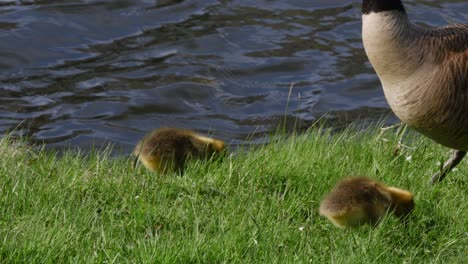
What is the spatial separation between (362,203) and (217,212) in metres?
0.81

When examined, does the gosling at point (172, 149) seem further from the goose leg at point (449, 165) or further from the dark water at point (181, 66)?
the dark water at point (181, 66)

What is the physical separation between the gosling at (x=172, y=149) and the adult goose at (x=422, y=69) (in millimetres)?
1224

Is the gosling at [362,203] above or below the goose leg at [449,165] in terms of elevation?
above

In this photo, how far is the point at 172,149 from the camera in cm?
627

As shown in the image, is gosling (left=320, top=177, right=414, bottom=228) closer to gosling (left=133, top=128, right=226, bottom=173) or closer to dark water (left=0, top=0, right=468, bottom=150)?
gosling (left=133, top=128, right=226, bottom=173)

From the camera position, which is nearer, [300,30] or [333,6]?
[300,30]

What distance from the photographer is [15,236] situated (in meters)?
4.72

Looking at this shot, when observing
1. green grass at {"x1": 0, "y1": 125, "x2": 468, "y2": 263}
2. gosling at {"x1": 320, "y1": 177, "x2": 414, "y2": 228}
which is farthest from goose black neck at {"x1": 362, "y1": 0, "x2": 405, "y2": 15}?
gosling at {"x1": 320, "y1": 177, "x2": 414, "y2": 228}

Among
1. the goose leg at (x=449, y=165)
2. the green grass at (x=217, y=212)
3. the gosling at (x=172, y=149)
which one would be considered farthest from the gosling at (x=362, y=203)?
the gosling at (x=172, y=149)

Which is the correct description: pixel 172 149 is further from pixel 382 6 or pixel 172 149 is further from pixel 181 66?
pixel 181 66

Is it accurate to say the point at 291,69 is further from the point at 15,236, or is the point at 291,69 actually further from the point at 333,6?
the point at 15,236

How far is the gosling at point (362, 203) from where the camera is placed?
212 inches

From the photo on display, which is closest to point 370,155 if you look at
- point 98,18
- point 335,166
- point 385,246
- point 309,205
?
point 335,166

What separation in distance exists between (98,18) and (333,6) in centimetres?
316
